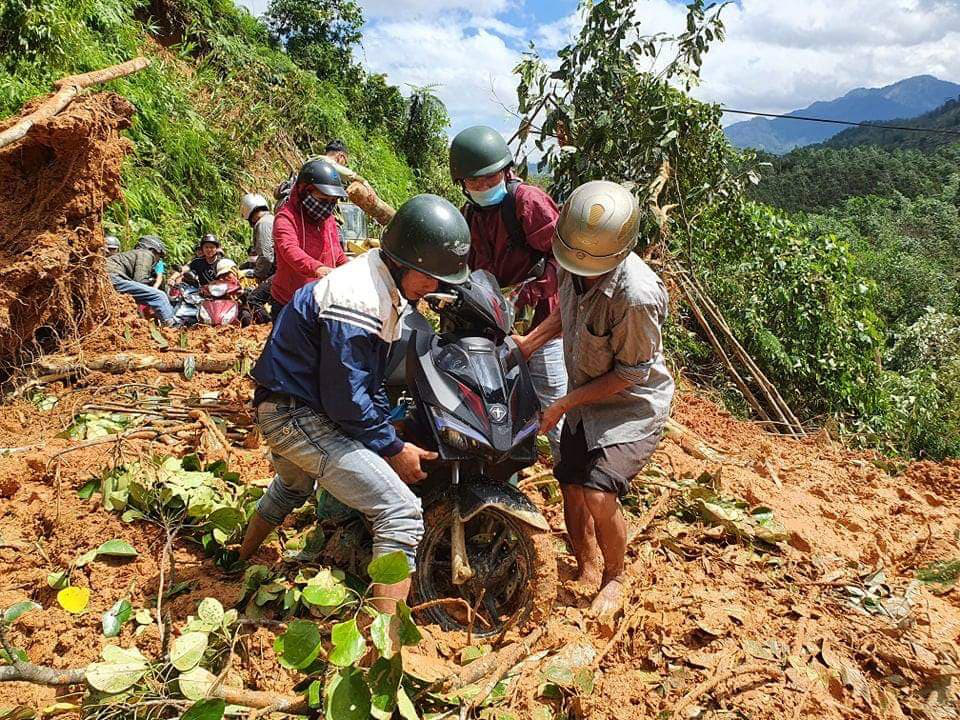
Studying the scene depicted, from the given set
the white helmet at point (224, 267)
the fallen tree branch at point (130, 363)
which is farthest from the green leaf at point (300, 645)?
the white helmet at point (224, 267)

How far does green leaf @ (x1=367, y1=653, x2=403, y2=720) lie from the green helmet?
265cm

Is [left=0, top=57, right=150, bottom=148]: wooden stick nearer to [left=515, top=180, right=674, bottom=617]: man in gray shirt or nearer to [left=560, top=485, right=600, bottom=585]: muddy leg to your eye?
[left=515, top=180, right=674, bottom=617]: man in gray shirt

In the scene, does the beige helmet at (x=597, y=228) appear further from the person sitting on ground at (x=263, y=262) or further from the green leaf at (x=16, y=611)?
the person sitting on ground at (x=263, y=262)

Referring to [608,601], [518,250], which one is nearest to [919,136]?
[518,250]

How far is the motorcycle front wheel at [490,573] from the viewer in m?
2.92

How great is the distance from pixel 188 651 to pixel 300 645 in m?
0.54

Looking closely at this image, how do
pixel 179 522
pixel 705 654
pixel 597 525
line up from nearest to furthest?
pixel 705 654
pixel 597 525
pixel 179 522

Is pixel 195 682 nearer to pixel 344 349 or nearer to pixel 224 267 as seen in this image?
pixel 344 349

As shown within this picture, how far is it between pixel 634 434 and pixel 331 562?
1570mm

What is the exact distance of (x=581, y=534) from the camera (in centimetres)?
344

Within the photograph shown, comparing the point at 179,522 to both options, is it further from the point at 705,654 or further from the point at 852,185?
the point at 852,185

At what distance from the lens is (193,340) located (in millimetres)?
6984

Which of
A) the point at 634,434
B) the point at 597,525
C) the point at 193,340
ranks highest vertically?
the point at 634,434

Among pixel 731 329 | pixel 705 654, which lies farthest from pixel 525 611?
pixel 731 329
